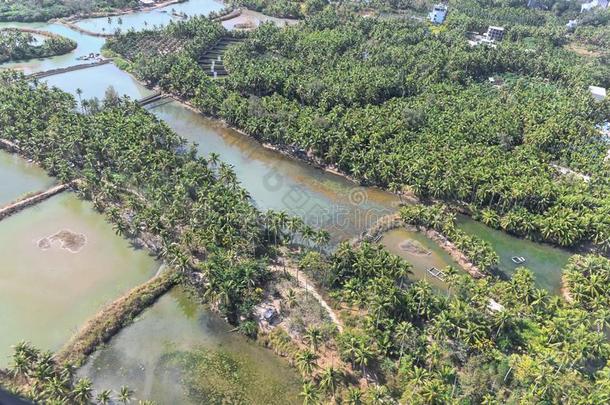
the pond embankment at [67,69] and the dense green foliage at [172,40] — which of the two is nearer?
A: the pond embankment at [67,69]

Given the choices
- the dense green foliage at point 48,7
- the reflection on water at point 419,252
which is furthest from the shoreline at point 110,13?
the reflection on water at point 419,252

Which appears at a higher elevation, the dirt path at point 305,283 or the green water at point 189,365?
the dirt path at point 305,283

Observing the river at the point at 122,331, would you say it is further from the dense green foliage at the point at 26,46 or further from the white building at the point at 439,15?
the white building at the point at 439,15

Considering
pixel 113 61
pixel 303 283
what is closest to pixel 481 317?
pixel 303 283

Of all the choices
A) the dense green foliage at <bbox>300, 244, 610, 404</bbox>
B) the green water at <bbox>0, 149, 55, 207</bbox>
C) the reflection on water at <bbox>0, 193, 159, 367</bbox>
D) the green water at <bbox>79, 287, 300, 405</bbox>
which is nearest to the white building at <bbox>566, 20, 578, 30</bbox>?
the dense green foliage at <bbox>300, 244, 610, 404</bbox>

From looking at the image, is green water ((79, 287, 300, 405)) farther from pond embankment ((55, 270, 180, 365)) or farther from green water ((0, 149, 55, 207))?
green water ((0, 149, 55, 207))
